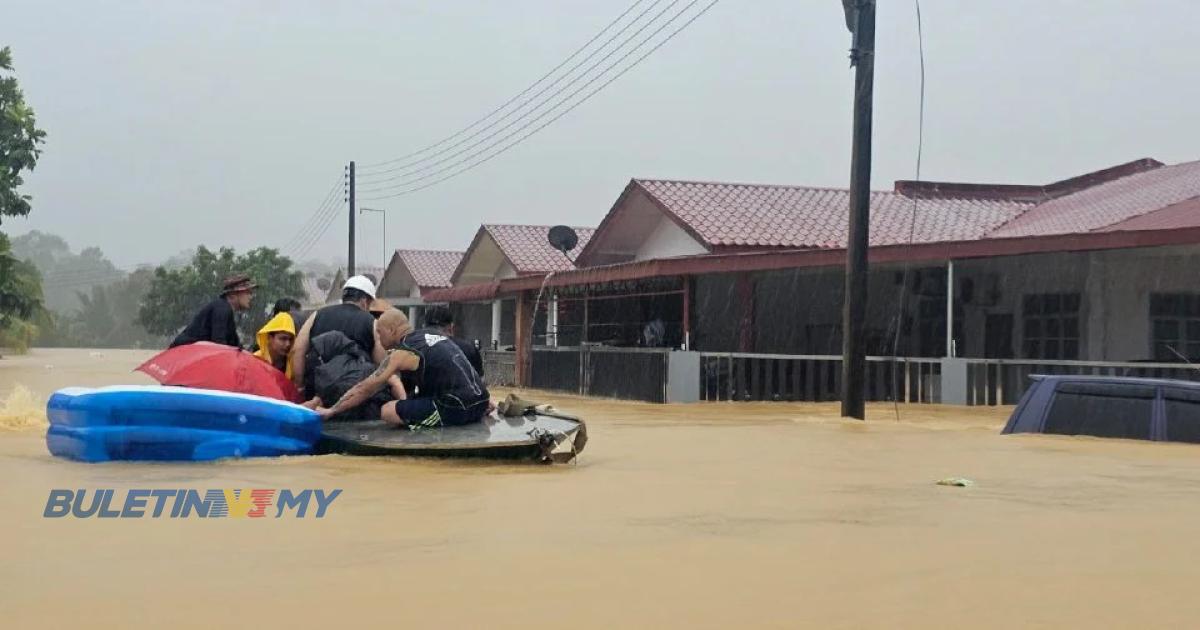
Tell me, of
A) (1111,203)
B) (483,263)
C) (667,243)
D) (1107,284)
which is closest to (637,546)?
(1107,284)

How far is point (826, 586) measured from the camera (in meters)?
5.39

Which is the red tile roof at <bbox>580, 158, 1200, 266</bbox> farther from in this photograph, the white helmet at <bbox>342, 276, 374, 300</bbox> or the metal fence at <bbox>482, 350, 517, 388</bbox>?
the white helmet at <bbox>342, 276, 374, 300</bbox>

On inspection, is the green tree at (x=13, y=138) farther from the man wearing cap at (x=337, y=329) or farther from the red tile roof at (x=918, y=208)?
the man wearing cap at (x=337, y=329)

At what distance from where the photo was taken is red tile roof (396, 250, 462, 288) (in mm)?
46750

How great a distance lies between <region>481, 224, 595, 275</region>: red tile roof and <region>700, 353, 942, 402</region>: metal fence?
15.5 meters

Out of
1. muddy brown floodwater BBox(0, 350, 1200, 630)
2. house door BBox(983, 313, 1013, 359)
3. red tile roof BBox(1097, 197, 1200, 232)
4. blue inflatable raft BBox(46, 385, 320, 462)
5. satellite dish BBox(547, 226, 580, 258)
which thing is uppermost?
satellite dish BBox(547, 226, 580, 258)

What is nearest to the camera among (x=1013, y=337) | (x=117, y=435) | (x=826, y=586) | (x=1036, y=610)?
(x=1036, y=610)

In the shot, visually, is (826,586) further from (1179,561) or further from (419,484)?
(419,484)

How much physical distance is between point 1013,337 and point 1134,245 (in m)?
6.09

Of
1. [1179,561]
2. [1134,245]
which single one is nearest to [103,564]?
[1179,561]

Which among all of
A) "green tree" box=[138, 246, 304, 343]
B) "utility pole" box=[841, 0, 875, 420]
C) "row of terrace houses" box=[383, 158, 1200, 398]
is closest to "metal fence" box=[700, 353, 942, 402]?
"row of terrace houses" box=[383, 158, 1200, 398]

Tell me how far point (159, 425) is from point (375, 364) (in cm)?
170

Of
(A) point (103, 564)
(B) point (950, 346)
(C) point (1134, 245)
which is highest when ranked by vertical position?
(C) point (1134, 245)

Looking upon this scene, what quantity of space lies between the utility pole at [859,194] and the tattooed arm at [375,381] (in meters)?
7.10
